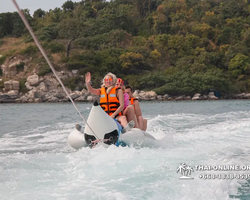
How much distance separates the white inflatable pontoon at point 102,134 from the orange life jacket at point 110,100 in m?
0.40

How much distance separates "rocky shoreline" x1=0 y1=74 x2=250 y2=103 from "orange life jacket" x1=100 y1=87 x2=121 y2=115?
25350mm

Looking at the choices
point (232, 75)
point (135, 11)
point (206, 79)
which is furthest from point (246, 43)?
point (135, 11)

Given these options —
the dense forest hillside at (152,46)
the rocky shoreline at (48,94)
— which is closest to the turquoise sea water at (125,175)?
the rocky shoreline at (48,94)

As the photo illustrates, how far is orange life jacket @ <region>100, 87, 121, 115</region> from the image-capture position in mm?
5145

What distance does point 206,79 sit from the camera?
35250mm

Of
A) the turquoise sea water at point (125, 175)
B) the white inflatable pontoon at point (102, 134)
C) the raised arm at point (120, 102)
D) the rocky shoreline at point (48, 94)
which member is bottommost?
the rocky shoreline at point (48, 94)

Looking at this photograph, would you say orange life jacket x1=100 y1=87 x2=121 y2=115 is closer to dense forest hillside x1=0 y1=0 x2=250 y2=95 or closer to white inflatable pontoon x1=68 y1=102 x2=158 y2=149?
white inflatable pontoon x1=68 y1=102 x2=158 y2=149

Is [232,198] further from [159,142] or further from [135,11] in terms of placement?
[135,11]

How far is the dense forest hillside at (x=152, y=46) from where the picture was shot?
3656cm

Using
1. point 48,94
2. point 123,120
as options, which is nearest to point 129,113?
point 123,120

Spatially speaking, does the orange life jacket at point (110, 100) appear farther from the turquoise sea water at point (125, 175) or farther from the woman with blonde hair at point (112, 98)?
the turquoise sea water at point (125, 175)

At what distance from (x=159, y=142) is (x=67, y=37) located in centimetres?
4127

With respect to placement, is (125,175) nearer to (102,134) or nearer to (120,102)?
(102,134)

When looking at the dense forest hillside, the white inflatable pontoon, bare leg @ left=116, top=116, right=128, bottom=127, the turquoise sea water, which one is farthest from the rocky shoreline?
the turquoise sea water
